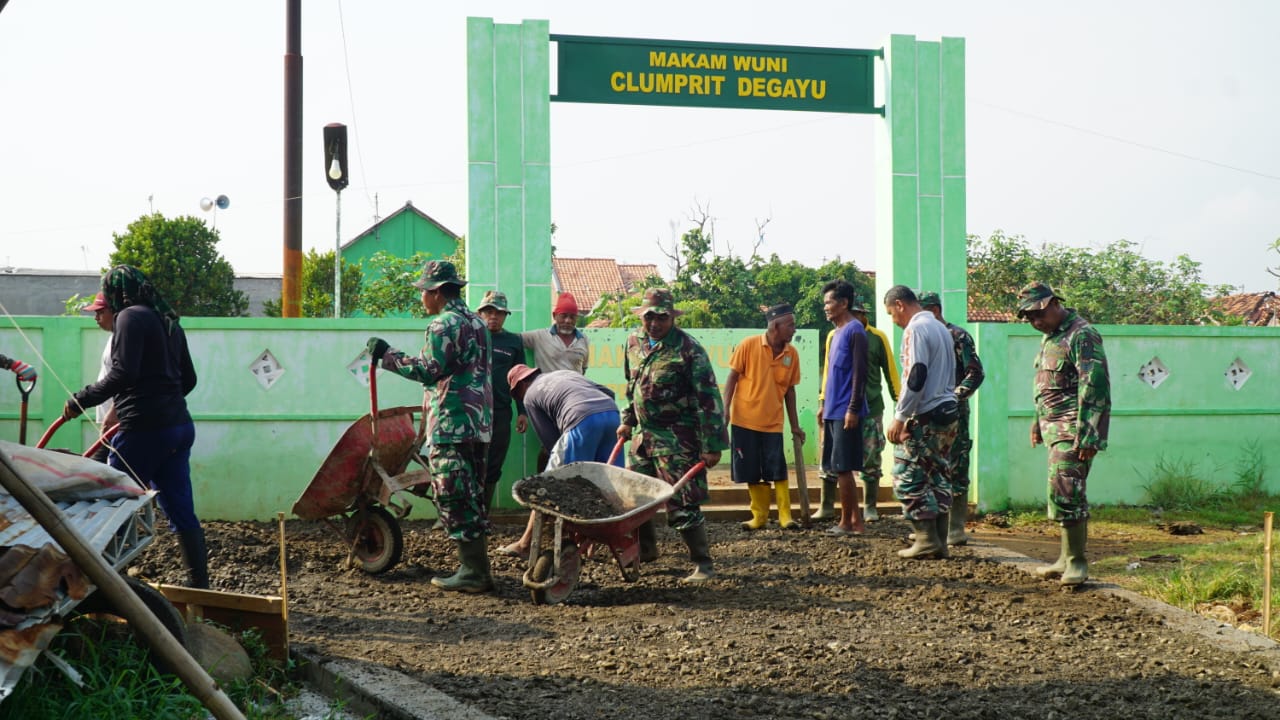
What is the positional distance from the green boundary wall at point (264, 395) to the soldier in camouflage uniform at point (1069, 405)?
177 inches

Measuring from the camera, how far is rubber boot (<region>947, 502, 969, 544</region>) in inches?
335

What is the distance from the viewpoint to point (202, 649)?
465 centimetres

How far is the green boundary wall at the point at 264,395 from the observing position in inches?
375

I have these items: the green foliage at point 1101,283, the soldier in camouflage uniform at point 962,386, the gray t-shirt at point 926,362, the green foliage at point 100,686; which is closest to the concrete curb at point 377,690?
the green foliage at point 100,686

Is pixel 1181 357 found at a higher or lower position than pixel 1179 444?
higher

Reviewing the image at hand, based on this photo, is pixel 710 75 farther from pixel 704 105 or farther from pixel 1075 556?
pixel 1075 556

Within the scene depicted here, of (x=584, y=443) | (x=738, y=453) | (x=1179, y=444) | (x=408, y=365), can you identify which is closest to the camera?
(x=408, y=365)

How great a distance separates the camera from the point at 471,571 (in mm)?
6668

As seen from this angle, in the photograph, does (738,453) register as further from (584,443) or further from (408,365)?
(408,365)

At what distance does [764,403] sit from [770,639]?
3302mm

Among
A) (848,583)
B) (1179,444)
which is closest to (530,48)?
(848,583)

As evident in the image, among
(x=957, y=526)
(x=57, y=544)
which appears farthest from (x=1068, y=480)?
(x=57, y=544)

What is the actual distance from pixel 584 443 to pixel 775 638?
222 cm

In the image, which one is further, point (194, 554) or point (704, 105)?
point (704, 105)
